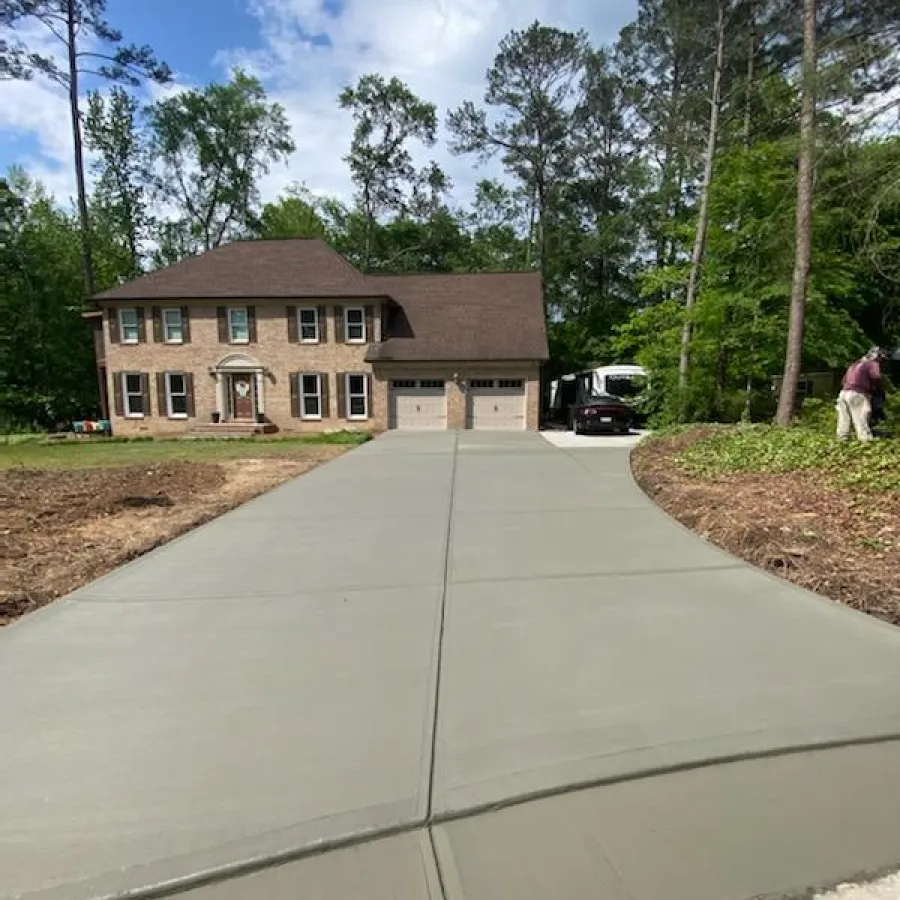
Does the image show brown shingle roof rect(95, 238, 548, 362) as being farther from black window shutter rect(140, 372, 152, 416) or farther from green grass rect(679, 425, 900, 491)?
green grass rect(679, 425, 900, 491)

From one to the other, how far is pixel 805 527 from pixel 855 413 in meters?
5.20

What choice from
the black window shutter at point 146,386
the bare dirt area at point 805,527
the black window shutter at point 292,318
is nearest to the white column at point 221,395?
the black window shutter at point 146,386

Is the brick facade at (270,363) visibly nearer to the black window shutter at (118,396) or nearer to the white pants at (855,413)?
the black window shutter at (118,396)

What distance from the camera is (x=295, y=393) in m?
24.1

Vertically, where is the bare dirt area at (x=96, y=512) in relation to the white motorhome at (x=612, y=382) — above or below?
below

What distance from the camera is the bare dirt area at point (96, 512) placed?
5320 mm

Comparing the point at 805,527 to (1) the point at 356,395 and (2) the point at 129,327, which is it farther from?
(2) the point at 129,327

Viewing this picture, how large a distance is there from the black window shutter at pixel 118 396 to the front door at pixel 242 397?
14.8 ft

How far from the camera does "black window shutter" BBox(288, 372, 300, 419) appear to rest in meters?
24.0

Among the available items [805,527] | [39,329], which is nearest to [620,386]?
[805,527]

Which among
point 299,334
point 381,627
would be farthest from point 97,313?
point 381,627

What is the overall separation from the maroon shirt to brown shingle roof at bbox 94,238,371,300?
17685 mm

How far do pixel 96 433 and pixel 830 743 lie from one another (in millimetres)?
27374

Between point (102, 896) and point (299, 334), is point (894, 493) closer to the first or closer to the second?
point (102, 896)
